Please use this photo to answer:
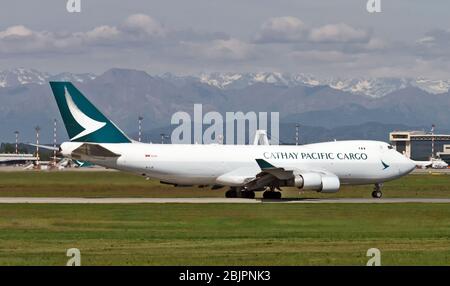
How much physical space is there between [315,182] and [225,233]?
22.5 m

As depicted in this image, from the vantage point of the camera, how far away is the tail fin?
56.8m

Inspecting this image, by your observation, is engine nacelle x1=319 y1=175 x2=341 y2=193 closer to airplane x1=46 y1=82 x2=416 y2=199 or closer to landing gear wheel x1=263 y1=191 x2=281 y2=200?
airplane x1=46 y1=82 x2=416 y2=199

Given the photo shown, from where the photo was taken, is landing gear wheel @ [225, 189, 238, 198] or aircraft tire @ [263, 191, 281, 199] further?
landing gear wheel @ [225, 189, 238, 198]

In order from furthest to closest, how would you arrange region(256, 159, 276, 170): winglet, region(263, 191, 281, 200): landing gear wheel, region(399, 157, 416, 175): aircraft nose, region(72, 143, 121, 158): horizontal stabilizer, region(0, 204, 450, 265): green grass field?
region(399, 157, 416, 175): aircraft nose
region(263, 191, 281, 200): landing gear wheel
region(256, 159, 276, 170): winglet
region(72, 143, 121, 158): horizontal stabilizer
region(0, 204, 450, 265): green grass field

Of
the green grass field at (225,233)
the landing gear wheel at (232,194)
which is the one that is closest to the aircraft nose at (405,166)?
the landing gear wheel at (232,194)

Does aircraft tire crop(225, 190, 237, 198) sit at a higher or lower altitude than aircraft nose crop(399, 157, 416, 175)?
lower

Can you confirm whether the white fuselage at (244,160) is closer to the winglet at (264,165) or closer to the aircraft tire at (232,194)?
the aircraft tire at (232,194)

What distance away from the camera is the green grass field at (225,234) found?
27.2 metres

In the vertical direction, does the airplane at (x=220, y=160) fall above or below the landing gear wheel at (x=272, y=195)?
above

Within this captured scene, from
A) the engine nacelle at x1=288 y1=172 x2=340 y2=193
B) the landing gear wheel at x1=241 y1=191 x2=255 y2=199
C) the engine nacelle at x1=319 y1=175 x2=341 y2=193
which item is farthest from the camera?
the landing gear wheel at x1=241 y1=191 x2=255 y2=199

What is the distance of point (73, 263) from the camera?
82.6 ft

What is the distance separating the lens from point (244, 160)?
5994cm

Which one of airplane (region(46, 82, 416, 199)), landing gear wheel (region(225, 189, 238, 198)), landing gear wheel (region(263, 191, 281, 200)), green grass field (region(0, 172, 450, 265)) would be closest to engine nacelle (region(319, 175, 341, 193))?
airplane (region(46, 82, 416, 199))

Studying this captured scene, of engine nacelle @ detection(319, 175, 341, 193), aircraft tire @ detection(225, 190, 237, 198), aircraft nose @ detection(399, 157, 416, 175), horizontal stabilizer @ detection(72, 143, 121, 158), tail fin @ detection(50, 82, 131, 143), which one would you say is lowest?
aircraft tire @ detection(225, 190, 237, 198)
